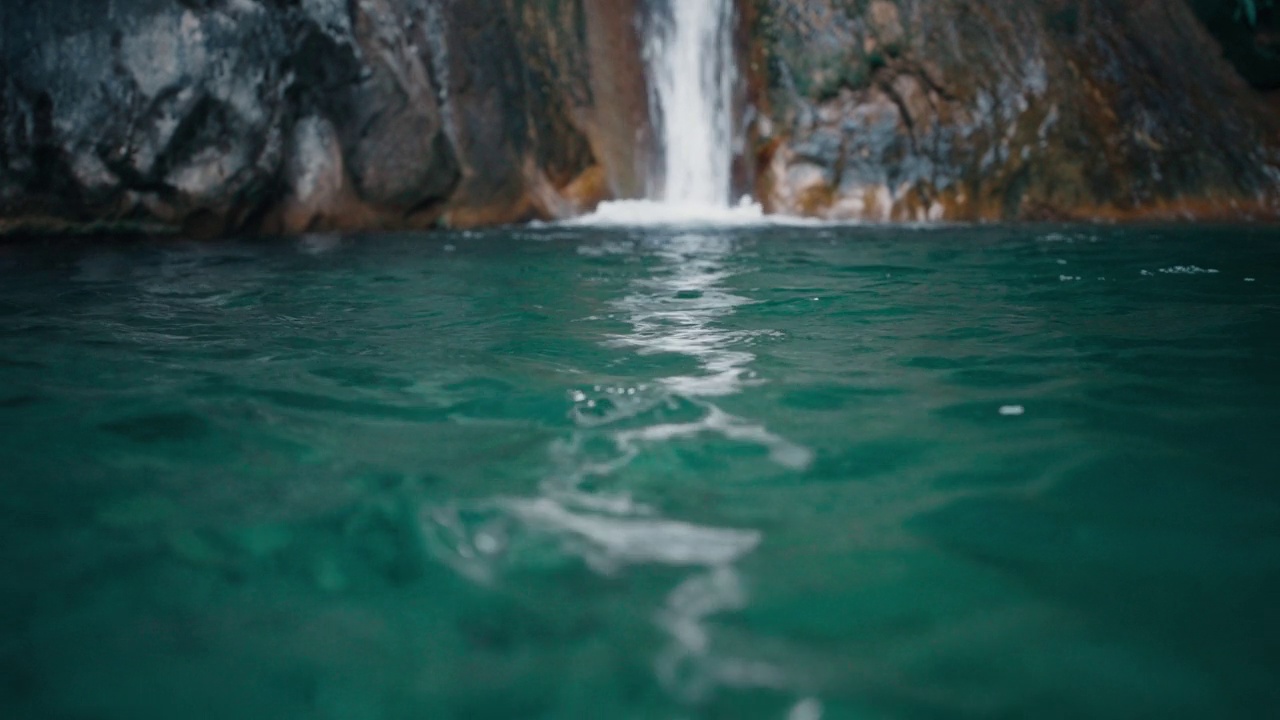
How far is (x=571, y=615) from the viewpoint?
1.43 meters

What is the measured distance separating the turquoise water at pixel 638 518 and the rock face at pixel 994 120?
24.3ft

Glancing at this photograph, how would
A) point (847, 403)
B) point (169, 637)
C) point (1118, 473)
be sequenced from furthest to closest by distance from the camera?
point (847, 403), point (1118, 473), point (169, 637)

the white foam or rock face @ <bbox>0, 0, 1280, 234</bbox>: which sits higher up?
rock face @ <bbox>0, 0, 1280, 234</bbox>

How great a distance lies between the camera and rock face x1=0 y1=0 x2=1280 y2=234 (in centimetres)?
774

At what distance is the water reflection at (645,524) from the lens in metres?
1.33

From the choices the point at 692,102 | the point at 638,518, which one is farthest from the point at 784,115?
the point at 638,518

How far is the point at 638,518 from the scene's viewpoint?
1.77 m

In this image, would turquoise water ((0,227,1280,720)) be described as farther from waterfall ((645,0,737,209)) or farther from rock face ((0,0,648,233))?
waterfall ((645,0,737,209))

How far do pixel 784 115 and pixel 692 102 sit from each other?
Result: 1.39 meters

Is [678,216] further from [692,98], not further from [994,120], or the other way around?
[994,120]

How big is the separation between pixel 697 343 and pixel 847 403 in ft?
2.88

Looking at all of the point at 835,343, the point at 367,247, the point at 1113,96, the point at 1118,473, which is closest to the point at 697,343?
the point at 835,343

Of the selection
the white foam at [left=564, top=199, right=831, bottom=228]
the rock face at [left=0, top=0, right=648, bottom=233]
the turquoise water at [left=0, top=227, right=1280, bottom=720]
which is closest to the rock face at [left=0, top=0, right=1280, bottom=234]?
the rock face at [left=0, top=0, right=648, bottom=233]

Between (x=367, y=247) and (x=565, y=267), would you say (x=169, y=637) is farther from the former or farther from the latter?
(x=367, y=247)
